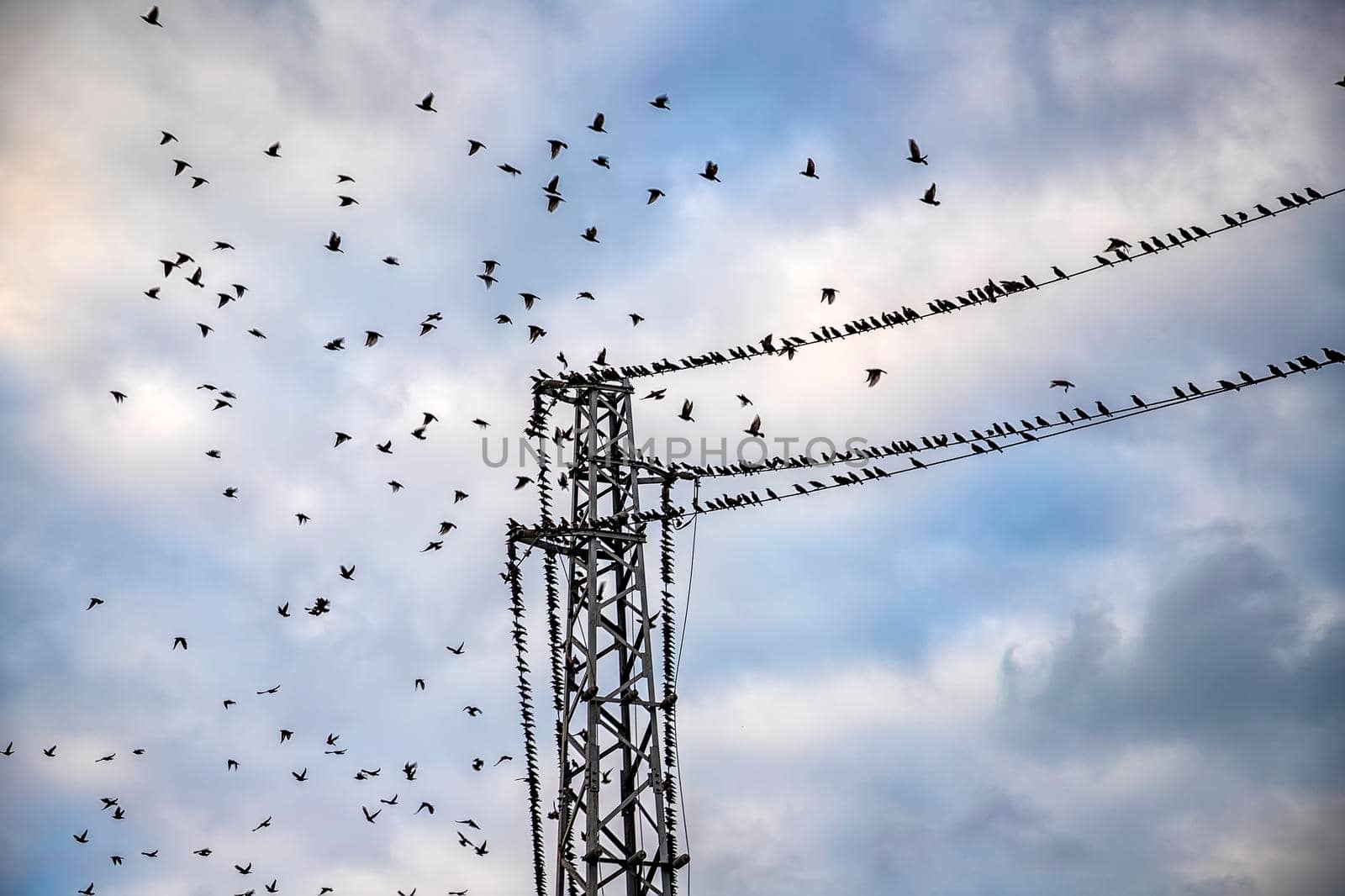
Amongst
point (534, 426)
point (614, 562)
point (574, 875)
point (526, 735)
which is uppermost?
point (534, 426)

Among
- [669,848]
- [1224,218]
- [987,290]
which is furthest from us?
[987,290]

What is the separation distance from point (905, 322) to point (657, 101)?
20.0 ft

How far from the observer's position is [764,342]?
106 ft

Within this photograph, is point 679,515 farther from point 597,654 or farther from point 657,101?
point 657,101

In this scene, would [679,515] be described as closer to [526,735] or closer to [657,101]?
[526,735]

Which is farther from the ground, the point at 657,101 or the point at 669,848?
the point at 657,101

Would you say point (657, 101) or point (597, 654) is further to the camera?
point (657, 101)

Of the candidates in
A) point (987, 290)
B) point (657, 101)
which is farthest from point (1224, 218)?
point (657, 101)

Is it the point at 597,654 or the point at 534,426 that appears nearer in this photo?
the point at 597,654

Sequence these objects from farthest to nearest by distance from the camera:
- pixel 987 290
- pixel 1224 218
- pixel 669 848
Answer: pixel 987 290
pixel 669 848
pixel 1224 218

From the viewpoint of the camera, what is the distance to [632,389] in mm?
31438

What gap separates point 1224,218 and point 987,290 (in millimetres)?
4825

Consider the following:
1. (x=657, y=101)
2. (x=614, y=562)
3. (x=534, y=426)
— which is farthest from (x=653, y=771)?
(x=657, y=101)

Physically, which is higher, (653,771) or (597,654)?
(597,654)
